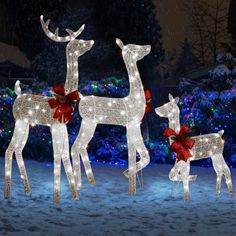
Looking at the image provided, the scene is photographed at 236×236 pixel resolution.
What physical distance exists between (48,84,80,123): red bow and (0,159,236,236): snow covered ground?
1.21m

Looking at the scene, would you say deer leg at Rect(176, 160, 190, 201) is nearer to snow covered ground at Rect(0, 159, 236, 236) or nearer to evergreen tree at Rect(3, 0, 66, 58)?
snow covered ground at Rect(0, 159, 236, 236)

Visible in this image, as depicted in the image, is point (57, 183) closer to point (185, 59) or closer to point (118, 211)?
point (118, 211)

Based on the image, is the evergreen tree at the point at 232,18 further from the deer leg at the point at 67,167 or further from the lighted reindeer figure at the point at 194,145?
the deer leg at the point at 67,167

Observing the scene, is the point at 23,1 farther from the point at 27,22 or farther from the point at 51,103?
the point at 51,103

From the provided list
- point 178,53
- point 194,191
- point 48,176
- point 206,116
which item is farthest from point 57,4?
point 178,53

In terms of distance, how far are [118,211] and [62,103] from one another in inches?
66.0

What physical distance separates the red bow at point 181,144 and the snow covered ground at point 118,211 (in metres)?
0.67

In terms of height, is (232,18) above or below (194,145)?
above

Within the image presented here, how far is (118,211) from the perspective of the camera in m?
6.53

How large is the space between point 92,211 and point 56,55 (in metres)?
12.7

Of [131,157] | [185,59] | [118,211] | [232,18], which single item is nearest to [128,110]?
[131,157]

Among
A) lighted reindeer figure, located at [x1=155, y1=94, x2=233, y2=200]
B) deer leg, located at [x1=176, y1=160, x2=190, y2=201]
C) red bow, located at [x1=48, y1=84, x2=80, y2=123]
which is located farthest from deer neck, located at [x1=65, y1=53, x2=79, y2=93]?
deer leg, located at [x1=176, y1=160, x2=190, y2=201]

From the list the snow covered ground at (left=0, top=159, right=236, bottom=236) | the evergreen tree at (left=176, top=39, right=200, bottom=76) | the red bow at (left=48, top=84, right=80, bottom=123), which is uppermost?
the evergreen tree at (left=176, top=39, right=200, bottom=76)

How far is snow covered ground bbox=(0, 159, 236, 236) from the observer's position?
5.54 m
